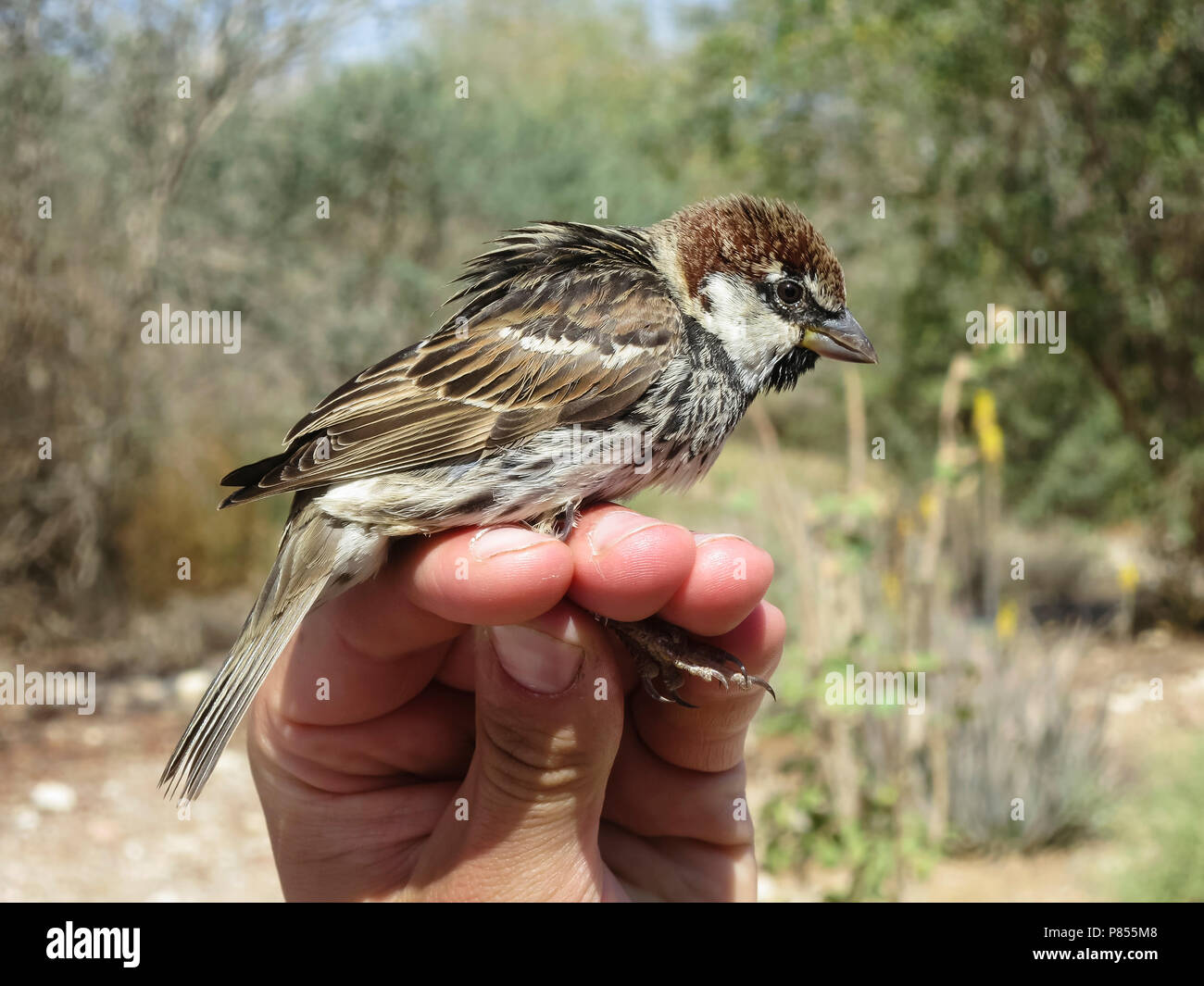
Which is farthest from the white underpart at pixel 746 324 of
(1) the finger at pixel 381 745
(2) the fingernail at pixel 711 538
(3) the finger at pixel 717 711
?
(1) the finger at pixel 381 745

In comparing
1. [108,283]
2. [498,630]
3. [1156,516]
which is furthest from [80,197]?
[1156,516]

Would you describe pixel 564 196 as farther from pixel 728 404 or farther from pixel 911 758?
pixel 728 404

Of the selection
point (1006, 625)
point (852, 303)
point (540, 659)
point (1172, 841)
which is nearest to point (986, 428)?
point (1006, 625)

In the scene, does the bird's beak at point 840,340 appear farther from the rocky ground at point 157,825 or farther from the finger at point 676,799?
the rocky ground at point 157,825

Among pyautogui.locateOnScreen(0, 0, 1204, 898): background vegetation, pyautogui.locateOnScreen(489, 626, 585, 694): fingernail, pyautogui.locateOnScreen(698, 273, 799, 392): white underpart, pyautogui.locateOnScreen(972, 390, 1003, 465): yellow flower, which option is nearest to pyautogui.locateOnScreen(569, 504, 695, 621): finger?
pyautogui.locateOnScreen(489, 626, 585, 694): fingernail

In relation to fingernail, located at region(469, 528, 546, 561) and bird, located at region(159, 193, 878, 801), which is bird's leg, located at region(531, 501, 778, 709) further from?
fingernail, located at region(469, 528, 546, 561)

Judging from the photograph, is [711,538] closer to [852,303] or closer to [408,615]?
[408,615]
